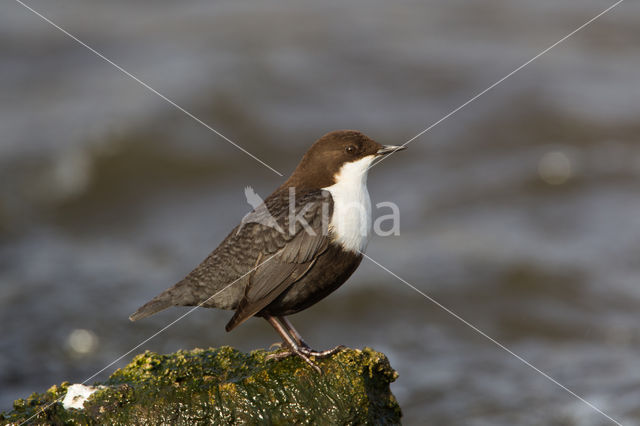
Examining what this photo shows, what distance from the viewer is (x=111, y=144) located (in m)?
11.2

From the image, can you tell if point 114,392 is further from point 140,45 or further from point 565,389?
point 140,45

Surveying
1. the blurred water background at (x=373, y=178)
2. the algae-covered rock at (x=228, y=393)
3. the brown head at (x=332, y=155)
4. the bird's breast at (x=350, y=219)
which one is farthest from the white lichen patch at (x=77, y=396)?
the blurred water background at (x=373, y=178)

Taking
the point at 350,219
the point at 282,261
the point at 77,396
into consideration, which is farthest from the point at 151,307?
the point at 350,219

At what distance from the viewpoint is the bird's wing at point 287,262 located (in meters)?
4.04

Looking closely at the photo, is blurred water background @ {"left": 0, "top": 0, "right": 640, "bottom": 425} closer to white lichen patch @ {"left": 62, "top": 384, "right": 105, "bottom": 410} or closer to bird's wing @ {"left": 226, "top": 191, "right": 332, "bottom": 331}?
bird's wing @ {"left": 226, "top": 191, "right": 332, "bottom": 331}

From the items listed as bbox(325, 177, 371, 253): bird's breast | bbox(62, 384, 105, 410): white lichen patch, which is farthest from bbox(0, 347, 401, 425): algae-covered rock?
bbox(325, 177, 371, 253): bird's breast

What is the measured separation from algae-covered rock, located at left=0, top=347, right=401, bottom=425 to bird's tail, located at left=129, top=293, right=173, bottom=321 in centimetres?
24

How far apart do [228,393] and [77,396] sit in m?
0.71

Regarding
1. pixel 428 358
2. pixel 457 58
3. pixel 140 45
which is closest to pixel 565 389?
pixel 428 358

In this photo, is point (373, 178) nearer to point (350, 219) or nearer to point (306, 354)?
point (350, 219)

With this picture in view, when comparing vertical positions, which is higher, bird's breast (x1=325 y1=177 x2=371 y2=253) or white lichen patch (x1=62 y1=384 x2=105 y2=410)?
bird's breast (x1=325 y1=177 x2=371 y2=253)

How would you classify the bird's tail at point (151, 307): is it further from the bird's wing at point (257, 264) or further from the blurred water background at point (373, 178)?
the blurred water background at point (373, 178)

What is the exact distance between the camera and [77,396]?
3605 mm

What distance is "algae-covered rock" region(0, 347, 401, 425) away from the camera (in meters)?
3.61
